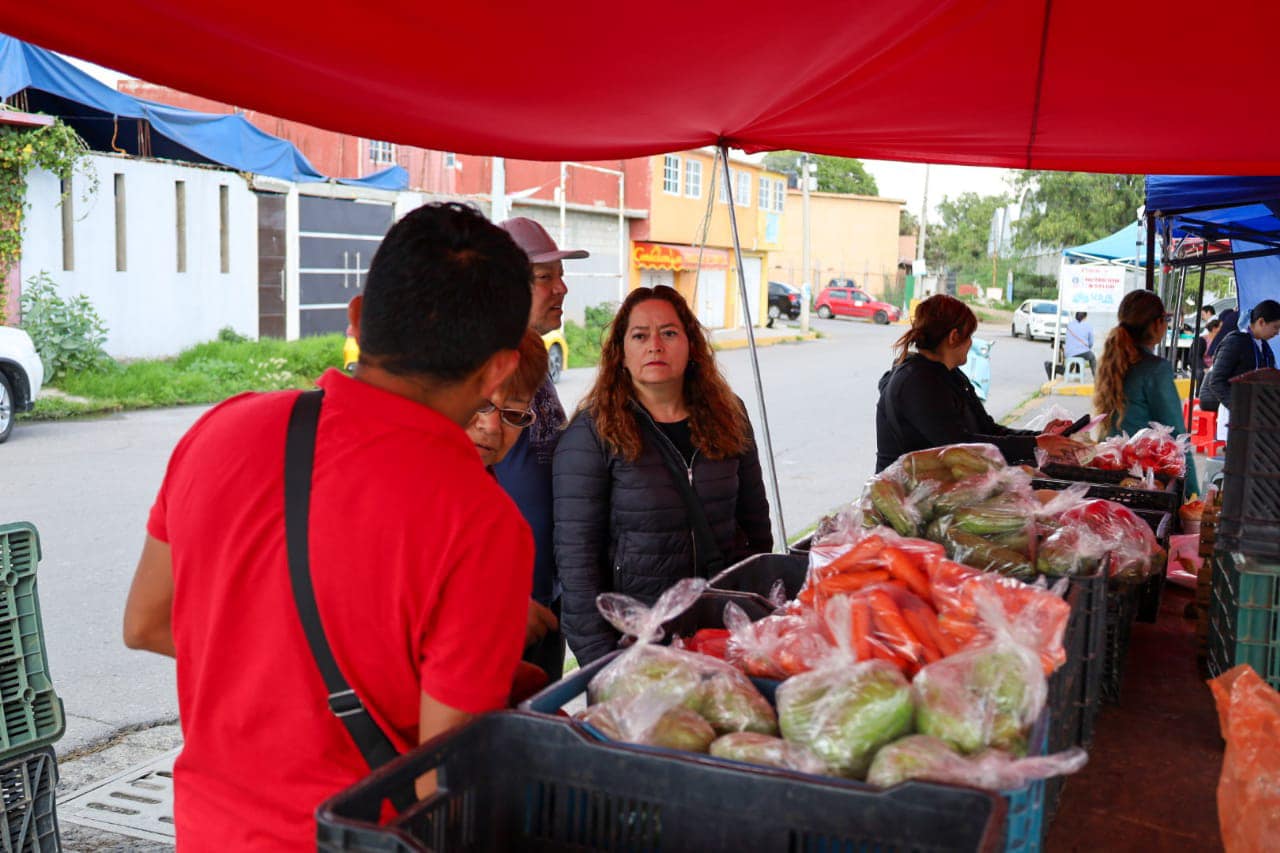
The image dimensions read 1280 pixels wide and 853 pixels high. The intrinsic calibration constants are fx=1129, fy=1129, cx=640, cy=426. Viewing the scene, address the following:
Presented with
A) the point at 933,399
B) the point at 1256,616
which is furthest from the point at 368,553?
the point at 933,399

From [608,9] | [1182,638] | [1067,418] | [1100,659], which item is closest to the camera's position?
[1100,659]

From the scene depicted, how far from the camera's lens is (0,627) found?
2723 mm

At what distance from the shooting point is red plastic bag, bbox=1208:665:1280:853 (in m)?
2.07

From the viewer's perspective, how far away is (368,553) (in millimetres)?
1477

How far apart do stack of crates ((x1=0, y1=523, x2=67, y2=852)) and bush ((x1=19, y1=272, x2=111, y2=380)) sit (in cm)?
1360

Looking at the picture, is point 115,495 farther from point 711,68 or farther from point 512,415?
point 711,68

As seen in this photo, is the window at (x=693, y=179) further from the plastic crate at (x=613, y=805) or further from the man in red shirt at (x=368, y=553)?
the plastic crate at (x=613, y=805)

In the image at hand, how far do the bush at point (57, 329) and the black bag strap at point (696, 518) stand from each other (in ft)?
45.6

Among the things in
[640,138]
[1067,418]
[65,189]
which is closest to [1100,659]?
[640,138]

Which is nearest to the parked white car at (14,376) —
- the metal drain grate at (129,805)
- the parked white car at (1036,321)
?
the metal drain grate at (129,805)

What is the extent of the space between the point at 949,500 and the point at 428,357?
1.62m

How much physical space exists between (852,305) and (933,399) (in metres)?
43.4

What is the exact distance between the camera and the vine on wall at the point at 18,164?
14.1 m

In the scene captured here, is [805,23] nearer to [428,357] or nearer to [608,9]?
[608,9]
